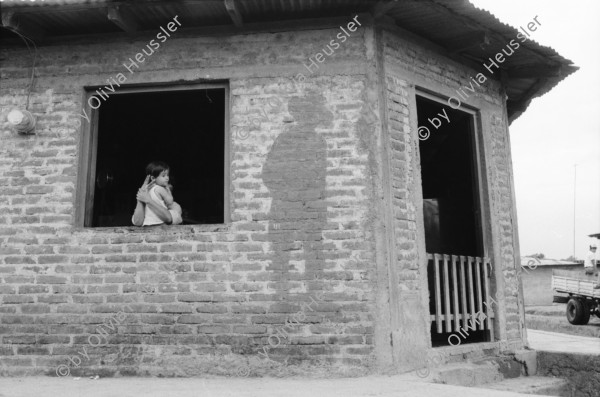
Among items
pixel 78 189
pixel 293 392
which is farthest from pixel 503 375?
pixel 78 189

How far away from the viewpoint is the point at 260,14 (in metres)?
5.60

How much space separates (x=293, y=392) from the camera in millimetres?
4359

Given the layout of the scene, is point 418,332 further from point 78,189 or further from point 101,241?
point 78,189

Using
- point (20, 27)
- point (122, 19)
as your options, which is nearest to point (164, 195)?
point (122, 19)

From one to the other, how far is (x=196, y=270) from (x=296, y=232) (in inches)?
43.0

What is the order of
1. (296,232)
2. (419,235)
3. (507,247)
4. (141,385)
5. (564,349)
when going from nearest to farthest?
(141,385), (296,232), (419,235), (507,247), (564,349)

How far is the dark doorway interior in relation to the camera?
6.97 metres

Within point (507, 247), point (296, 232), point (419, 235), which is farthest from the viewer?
point (507, 247)

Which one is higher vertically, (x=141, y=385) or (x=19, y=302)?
(x=19, y=302)

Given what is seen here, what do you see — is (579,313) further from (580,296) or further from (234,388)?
(234,388)

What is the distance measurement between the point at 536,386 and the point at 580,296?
480 inches

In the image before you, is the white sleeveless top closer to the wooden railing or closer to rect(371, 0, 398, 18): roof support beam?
rect(371, 0, 398, 18): roof support beam

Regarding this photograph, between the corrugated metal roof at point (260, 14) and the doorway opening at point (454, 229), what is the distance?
0.87m

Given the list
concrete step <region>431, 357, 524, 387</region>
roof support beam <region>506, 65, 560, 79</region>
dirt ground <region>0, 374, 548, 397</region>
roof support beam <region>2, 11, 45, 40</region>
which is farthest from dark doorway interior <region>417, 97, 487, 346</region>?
roof support beam <region>2, 11, 45, 40</region>
